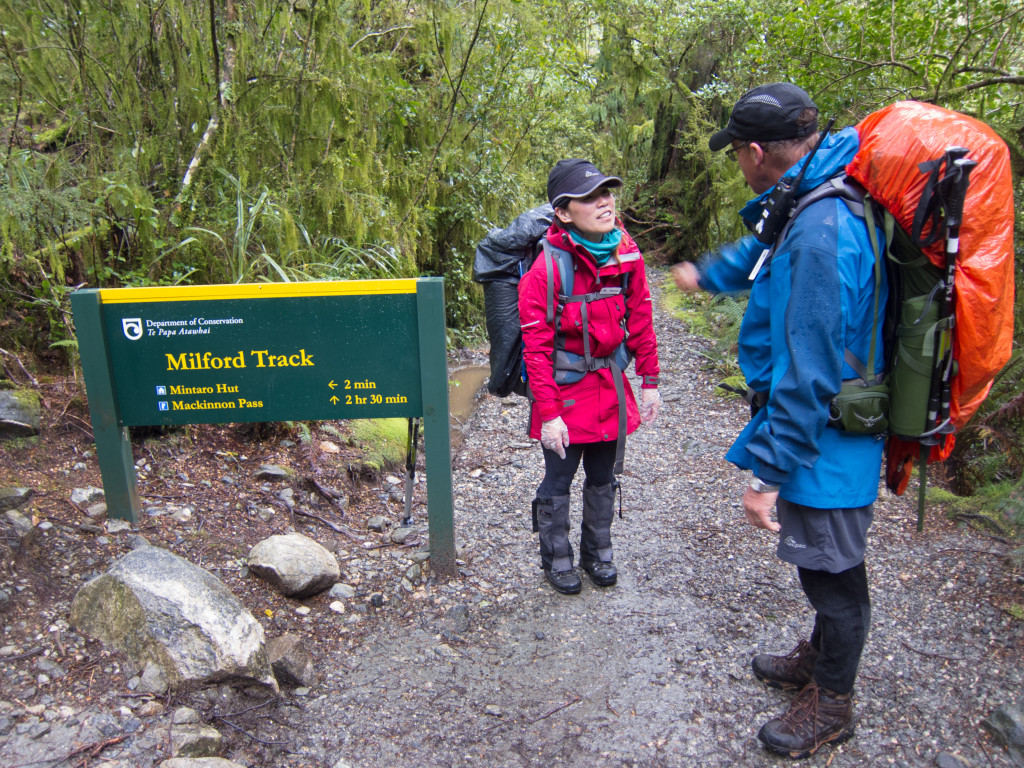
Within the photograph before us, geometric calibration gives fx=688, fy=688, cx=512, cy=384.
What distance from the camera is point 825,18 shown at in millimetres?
6121

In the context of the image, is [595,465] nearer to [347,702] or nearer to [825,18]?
[347,702]

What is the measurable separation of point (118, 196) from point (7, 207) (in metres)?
0.60

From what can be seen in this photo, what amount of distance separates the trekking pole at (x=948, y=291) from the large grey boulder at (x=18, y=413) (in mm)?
4521

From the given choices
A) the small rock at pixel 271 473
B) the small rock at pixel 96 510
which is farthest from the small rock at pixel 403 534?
the small rock at pixel 96 510

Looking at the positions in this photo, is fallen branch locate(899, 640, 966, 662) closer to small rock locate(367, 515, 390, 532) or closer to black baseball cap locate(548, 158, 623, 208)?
black baseball cap locate(548, 158, 623, 208)

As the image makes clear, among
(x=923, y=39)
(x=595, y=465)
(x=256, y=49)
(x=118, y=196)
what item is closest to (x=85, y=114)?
(x=118, y=196)

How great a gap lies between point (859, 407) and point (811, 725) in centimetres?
129

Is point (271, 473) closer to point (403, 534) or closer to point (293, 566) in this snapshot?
point (403, 534)

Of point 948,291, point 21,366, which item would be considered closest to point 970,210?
point 948,291

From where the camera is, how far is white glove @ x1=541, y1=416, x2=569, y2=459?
3262 mm

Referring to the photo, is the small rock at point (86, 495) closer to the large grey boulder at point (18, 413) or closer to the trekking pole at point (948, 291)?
the large grey boulder at point (18, 413)

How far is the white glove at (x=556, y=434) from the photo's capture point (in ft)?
10.7

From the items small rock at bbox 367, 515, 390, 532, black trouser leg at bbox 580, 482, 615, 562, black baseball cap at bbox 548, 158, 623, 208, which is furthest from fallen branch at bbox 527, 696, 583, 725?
black baseball cap at bbox 548, 158, 623, 208

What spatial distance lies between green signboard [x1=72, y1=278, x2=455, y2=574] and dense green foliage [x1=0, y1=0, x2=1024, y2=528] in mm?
1036
